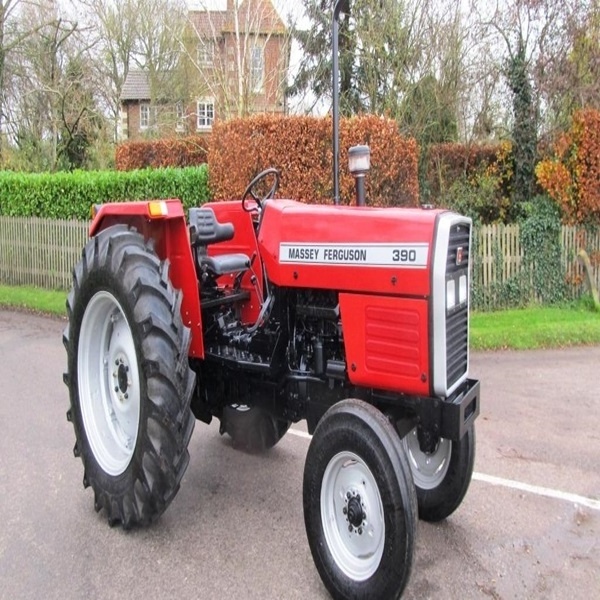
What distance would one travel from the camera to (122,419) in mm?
3688

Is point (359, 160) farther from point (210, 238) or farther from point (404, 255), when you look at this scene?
point (210, 238)

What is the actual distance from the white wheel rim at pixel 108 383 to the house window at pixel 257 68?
12.2m

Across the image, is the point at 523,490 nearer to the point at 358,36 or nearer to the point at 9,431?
the point at 9,431

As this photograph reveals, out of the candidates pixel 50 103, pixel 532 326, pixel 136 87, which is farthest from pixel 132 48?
pixel 532 326

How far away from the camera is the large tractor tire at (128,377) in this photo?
3.04 meters

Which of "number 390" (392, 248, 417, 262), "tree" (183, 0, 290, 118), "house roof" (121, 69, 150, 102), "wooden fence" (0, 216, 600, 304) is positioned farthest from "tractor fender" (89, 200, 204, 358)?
"house roof" (121, 69, 150, 102)

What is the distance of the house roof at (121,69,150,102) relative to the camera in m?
27.9

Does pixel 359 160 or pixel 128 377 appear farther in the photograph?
pixel 128 377

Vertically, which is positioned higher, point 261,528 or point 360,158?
point 360,158

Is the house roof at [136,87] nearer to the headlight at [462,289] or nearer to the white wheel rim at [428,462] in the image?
the white wheel rim at [428,462]

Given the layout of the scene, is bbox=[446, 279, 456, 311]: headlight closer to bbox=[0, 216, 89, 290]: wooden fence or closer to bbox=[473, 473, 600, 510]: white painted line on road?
bbox=[473, 473, 600, 510]: white painted line on road

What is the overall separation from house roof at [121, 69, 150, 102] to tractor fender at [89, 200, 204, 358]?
2622 cm

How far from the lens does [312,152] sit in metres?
9.07

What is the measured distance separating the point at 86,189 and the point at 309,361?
28.9ft
